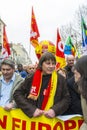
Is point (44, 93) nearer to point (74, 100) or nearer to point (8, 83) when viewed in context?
point (74, 100)

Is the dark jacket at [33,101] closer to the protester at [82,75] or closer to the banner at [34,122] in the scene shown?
the banner at [34,122]

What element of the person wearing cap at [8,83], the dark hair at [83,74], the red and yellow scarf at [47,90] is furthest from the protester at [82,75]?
the person wearing cap at [8,83]

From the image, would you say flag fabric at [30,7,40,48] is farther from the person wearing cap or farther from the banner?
the banner

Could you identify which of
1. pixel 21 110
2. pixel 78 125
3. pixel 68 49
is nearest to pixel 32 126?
pixel 21 110

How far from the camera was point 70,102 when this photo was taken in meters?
5.32

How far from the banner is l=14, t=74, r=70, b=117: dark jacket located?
0.15 metres

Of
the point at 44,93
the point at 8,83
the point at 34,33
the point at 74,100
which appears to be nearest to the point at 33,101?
the point at 44,93

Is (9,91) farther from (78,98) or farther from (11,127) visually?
(78,98)

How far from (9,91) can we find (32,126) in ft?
2.60

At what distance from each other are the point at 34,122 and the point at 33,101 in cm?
30

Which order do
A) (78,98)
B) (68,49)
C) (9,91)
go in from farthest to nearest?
(68,49)
(9,91)
(78,98)

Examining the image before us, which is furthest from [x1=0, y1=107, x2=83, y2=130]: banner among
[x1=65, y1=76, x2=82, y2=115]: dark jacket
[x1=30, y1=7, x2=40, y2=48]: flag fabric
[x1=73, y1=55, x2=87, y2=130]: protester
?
[x1=30, y1=7, x2=40, y2=48]: flag fabric

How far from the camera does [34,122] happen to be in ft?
18.1

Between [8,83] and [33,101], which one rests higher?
[8,83]
